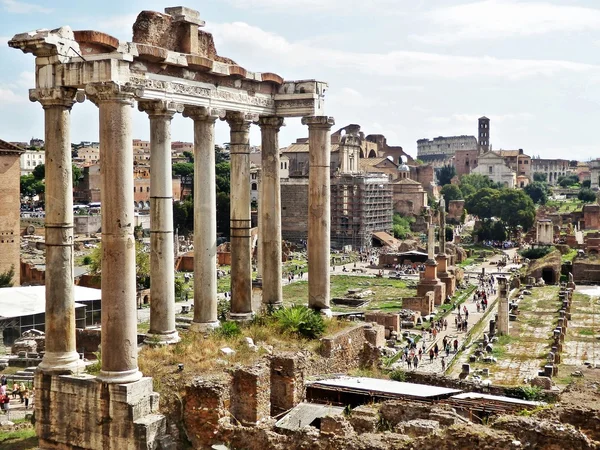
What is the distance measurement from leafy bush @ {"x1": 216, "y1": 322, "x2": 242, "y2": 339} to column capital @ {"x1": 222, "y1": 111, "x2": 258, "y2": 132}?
3.88 m

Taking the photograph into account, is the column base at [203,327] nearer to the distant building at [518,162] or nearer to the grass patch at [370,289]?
the grass patch at [370,289]

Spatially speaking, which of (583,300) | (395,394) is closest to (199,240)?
(395,394)

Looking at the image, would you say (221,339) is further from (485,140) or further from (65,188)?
(485,140)

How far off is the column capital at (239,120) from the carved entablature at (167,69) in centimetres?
12

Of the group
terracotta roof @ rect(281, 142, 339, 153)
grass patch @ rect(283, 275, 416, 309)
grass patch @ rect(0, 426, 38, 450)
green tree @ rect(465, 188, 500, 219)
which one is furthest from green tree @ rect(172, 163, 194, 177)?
grass patch @ rect(0, 426, 38, 450)

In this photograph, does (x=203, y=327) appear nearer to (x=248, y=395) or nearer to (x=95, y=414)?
(x=248, y=395)

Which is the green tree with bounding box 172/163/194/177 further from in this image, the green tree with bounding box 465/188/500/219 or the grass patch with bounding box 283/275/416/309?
the grass patch with bounding box 283/275/416/309

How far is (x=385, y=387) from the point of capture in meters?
13.2

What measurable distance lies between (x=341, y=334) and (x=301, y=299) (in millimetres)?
27438

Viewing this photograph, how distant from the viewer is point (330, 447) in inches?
403

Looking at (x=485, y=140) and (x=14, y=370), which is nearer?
(x=14, y=370)

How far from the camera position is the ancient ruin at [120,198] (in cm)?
1117

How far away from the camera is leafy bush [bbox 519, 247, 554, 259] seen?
65.0 m

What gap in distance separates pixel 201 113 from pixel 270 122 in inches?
92.0
